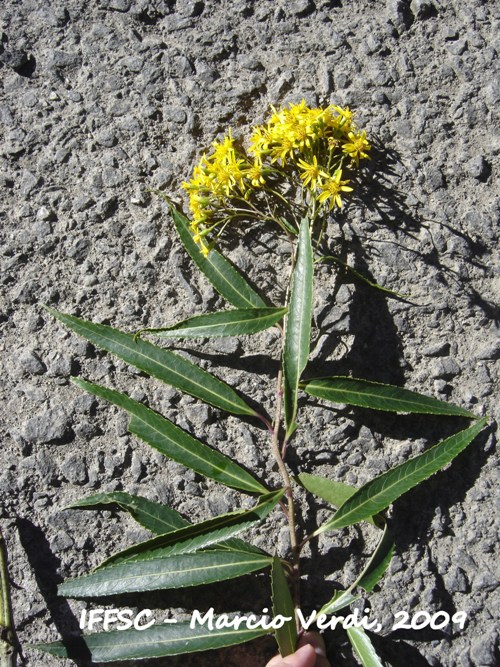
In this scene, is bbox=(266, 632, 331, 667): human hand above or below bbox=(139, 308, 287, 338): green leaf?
below

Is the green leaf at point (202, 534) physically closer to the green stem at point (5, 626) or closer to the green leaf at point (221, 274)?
Result: the green stem at point (5, 626)

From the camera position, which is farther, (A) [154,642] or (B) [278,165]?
(B) [278,165]

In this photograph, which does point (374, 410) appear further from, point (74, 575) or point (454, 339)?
point (74, 575)

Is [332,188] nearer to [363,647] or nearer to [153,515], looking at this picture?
[153,515]

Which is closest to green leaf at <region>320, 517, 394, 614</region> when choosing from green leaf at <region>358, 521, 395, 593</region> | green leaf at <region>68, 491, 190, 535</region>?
green leaf at <region>358, 521, 395, 593</region>

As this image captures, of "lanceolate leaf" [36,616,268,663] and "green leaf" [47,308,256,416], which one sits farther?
"green leaf" [47,308,256,416]

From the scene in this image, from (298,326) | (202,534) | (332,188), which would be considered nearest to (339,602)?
(202,534)

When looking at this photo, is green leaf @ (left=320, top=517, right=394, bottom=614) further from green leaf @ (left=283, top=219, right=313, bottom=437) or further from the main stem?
green leaf @ (left=283, top=219, right=313, bottom=437)
